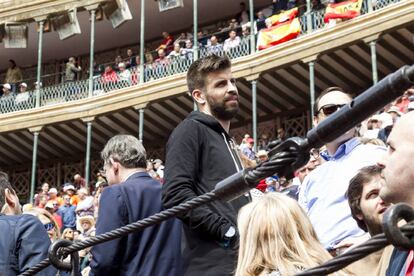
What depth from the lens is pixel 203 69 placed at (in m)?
4.43

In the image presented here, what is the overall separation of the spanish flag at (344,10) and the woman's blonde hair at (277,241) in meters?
15.9

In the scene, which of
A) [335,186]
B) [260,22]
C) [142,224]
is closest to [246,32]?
[260,22]

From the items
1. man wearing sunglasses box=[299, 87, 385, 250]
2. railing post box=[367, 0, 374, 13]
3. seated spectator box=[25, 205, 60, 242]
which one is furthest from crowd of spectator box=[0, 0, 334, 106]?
man wearing sunglasses box=[299, 87, 385, 250]

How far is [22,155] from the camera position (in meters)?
26.1

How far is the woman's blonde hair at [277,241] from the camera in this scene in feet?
10.5

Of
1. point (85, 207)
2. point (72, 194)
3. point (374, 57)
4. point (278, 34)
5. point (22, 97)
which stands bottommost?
point (85, 207)

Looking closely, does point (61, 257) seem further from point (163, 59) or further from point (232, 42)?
point (163, 59)

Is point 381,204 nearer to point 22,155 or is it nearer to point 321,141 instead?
point 321,141

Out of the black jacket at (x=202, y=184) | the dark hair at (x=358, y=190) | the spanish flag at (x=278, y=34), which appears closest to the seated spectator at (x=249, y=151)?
the spanish flag at (x=278, y=34)

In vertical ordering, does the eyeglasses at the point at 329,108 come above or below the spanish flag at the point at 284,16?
below

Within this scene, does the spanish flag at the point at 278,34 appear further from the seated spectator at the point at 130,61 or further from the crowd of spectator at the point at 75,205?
the seated spectator at the point at 130,61

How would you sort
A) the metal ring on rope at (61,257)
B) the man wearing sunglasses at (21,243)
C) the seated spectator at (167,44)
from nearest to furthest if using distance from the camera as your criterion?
the metal ring on rope at (61,257), the man wearing sunglasses at (21,243), the seated spectator at (167,44)

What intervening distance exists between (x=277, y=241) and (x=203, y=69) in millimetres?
1470

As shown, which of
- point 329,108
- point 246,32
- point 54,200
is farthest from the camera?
point 246,32
